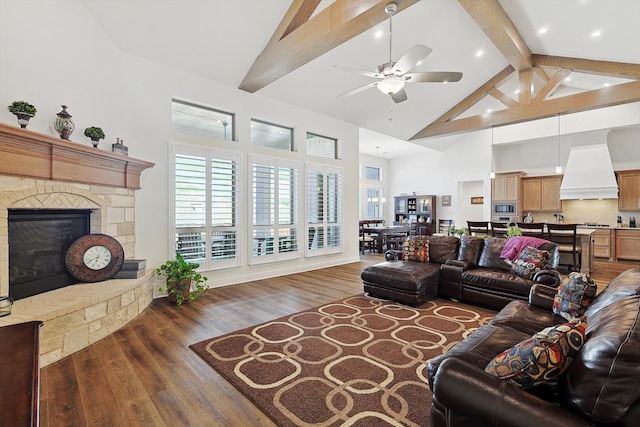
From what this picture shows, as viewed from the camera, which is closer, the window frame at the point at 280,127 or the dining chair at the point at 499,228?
the window frame at the point at 280,127

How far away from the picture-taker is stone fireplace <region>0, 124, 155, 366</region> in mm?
2562

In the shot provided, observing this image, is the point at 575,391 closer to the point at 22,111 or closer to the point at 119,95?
the point at 22,111

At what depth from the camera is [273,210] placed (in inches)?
220

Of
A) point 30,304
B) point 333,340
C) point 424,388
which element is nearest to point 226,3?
point 30,304

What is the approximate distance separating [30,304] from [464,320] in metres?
4.32

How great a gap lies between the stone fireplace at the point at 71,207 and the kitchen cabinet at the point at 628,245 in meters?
9.99

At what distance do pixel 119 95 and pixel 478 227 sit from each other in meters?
7.12

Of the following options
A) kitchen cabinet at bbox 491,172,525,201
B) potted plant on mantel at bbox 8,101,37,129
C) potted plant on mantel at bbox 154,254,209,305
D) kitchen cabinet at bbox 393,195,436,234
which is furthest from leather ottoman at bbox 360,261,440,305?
kitchen cabinet at bbox 393,195,436,234

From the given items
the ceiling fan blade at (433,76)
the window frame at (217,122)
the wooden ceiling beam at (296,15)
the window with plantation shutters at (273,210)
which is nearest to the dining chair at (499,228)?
the ceiling fan blade at (433,76)

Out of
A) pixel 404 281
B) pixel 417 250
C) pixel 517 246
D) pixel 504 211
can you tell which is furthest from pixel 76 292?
pixel 504 211

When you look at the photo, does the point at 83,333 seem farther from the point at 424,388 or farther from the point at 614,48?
the point at 614,48

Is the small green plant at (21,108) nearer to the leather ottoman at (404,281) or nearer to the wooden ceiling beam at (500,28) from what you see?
the leather ottoman at (404,281)

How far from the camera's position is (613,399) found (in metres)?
1.02

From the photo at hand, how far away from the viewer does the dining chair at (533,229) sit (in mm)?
5988
